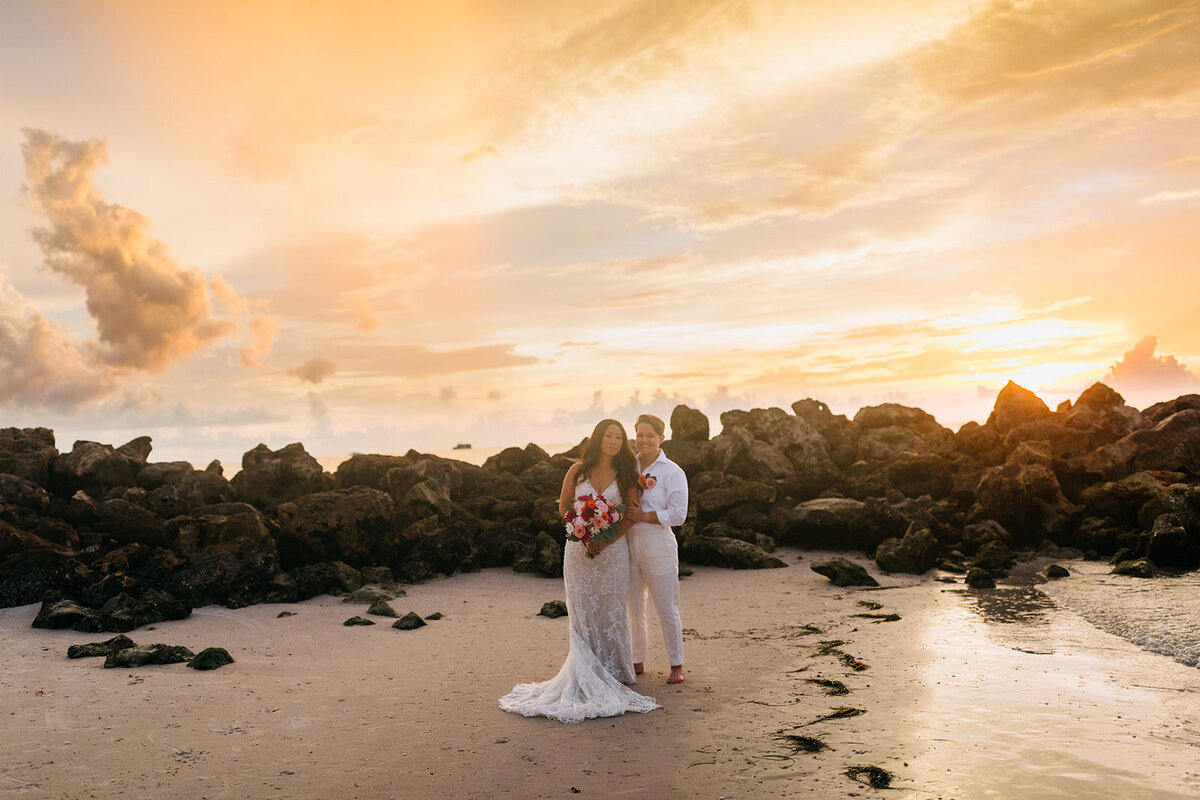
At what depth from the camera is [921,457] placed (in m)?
23.0

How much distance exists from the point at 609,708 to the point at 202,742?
374 cm

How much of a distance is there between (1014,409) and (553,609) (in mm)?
18338

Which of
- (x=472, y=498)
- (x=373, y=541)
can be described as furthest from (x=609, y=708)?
(x=472, y=498)

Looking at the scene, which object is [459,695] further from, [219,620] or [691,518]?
[691,518]

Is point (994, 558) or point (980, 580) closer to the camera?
point (980, 580)

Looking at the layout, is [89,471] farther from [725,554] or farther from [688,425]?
[688,425]

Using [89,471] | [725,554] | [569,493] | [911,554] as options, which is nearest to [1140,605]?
[911,554]

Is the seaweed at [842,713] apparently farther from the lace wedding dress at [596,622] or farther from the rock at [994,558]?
the rock at [994,558]

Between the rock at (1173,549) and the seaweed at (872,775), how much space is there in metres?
12.6

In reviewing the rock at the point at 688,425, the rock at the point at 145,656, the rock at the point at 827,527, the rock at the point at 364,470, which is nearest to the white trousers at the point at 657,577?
the rock at the point at 145,656

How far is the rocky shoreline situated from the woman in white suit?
7.30m

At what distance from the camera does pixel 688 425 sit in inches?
971

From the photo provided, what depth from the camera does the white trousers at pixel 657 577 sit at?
31.4 feet

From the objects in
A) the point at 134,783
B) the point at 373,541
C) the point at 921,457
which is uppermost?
the point at 921,457
